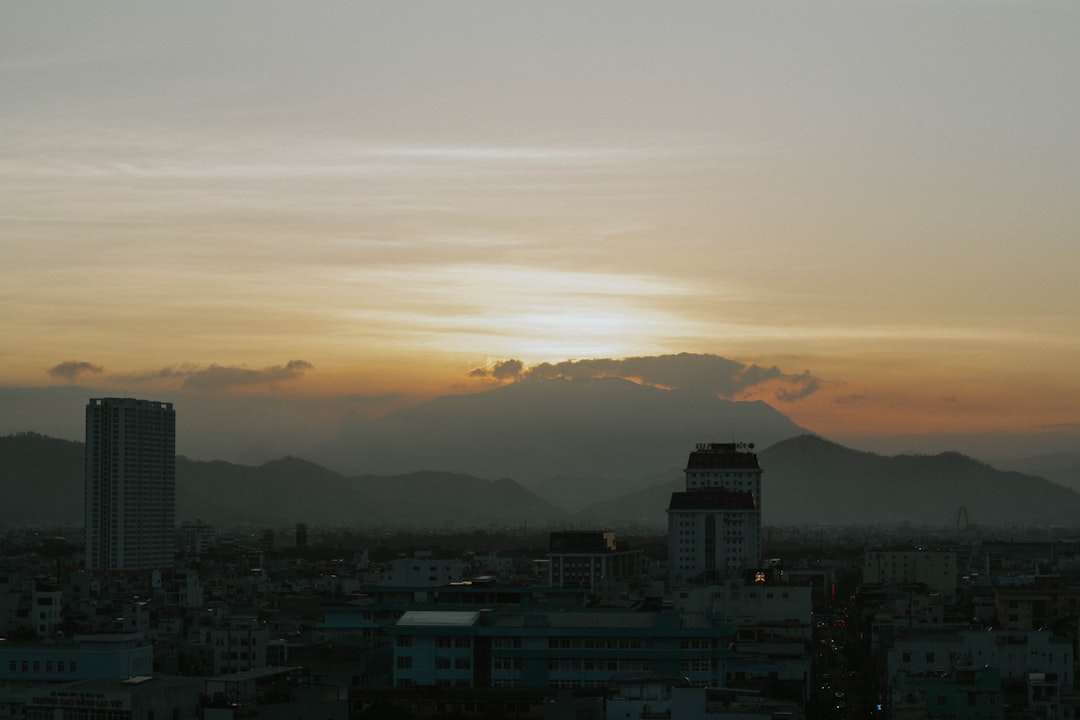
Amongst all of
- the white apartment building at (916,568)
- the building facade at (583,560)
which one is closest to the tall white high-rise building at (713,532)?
the building facade at (583,560)

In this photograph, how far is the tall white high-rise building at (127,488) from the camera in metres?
181

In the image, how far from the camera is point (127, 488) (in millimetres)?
186250

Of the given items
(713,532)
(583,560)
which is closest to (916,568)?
(713,532)

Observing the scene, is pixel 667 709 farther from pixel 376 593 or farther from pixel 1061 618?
pixel 1061 618

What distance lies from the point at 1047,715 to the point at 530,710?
16.3 meters

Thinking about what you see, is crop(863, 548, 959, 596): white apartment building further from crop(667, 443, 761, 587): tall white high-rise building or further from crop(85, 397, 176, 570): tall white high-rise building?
crop(85, 397, 176, 570): tall white high-rise building

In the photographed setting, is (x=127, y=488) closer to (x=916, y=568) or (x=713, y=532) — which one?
(x=713, y=532)

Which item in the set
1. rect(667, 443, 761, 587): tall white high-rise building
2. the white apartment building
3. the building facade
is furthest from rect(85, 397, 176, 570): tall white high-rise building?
the white apartment building

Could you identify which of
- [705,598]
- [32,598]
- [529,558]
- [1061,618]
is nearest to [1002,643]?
[705,598]

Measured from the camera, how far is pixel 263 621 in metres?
82.6

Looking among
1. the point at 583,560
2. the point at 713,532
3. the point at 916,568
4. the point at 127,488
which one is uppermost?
the point at 127,488

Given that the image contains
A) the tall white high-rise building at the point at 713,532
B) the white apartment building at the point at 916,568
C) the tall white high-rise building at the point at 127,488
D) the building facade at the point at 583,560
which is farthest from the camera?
the tall white high-rise building at the point at 127,488

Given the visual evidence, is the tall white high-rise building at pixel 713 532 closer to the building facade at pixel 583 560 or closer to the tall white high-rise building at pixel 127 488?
the building facade at pixel 583 560

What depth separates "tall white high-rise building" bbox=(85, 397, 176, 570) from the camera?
181125 millimetres
